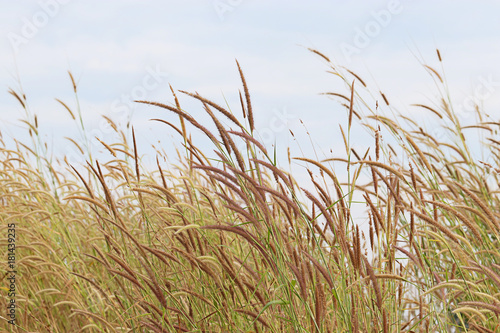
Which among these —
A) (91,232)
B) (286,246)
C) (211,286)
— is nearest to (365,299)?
(286,246)

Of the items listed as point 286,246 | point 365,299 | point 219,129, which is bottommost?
point 365,299

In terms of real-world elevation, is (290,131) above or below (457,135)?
below

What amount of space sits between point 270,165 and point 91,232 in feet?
8.53

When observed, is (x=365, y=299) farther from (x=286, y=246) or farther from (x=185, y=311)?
(x=185, y=311)

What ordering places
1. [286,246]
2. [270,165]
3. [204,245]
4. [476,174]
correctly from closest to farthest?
1. [270,165]
2. [286,246]
3. [204,245]
4. [476,174]

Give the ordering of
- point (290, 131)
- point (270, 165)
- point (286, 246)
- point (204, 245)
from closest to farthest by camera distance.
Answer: point (270, 165) → point (286, 246) → point (290, 131) → point (204, 245)

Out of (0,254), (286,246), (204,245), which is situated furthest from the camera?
(0,254)

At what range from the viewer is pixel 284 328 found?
6.20 feet

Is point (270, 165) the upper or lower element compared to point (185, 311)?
upper

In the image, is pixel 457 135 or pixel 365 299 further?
pixel 457 135

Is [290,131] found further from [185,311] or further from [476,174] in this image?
[476,174]

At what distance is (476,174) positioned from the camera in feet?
10.4

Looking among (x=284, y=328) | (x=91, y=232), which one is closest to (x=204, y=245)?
(x=284, y=328)

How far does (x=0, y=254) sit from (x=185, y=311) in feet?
6.68
